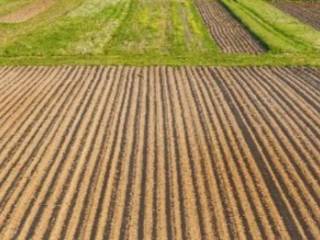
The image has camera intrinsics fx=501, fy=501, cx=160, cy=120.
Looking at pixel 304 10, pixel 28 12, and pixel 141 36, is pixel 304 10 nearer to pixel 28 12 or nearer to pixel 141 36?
pixel 141 36

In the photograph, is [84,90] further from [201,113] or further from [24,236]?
[24,236]

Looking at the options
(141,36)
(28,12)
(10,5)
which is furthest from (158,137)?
(10,5)

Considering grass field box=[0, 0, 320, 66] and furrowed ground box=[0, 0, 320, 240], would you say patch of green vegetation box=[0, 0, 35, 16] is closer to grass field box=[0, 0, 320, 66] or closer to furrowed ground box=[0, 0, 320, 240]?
grass field box=[0, 0, 320, 66]

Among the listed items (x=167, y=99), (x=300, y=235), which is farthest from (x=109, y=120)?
(x=300, y=235)

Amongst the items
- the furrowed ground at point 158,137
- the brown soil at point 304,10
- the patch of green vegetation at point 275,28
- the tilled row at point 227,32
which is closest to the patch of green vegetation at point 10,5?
the furrowed ground at point 158,137

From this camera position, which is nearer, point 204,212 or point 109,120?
point 204,212

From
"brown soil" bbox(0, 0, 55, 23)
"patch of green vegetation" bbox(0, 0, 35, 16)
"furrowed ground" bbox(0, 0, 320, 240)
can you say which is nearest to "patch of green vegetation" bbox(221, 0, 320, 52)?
"furrowed ground" bbox(0, 0, 320, 240)
